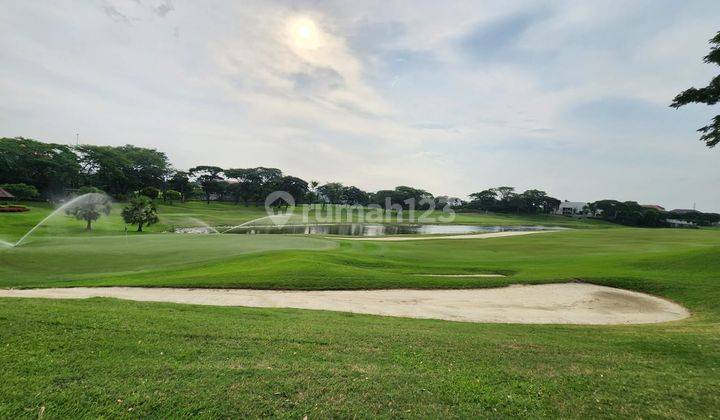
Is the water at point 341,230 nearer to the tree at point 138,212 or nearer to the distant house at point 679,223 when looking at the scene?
the tree at point 138,212

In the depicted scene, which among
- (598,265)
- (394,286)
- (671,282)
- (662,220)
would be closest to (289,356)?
(394,286)

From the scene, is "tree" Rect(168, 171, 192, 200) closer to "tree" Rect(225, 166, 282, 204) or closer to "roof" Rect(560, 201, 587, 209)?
"tree" Rect(225, 166, 282, 204)

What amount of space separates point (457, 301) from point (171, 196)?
113781mm

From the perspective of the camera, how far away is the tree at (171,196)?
106m

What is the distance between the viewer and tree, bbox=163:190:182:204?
105588 millimetres

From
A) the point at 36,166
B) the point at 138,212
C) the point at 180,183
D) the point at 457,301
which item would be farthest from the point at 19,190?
the point at 457,301

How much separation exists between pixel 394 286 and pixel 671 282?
14.1m

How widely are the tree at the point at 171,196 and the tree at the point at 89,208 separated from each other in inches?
2222

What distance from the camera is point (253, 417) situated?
4.66 metres

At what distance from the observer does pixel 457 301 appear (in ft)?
50.5

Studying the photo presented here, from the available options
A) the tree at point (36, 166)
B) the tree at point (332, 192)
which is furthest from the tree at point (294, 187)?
the tree at point (36, 166)

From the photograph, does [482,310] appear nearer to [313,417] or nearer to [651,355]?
[651,355]

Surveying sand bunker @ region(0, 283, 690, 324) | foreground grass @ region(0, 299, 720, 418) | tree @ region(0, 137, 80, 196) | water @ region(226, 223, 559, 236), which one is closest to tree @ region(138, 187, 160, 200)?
tree @ region(0, 137, 80, 196)

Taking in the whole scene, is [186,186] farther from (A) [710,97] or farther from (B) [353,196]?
(A) [710,97]
